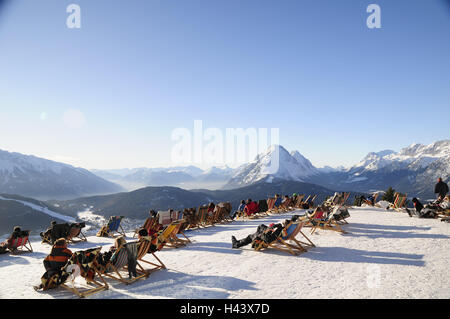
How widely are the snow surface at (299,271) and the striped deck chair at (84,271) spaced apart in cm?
21

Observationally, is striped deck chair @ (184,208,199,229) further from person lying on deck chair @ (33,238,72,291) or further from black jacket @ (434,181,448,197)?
black jacket @ (434,181,448,197)

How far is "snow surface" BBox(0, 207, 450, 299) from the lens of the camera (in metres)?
5.62

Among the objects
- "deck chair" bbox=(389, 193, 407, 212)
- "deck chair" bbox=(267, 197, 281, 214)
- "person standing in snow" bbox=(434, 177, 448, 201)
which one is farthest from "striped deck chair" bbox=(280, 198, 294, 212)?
"person standing in snow" bbox=(434, 177, 448, 201)

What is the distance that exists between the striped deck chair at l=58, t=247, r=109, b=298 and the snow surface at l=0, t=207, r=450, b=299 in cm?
21

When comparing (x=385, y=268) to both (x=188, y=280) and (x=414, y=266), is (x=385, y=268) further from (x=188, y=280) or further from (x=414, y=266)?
(x=188, y=280)

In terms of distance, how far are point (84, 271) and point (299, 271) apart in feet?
17.0

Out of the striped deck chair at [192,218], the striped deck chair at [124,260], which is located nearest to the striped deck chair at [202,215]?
the striped deck chair at [192,218]

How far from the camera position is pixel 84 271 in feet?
20.3

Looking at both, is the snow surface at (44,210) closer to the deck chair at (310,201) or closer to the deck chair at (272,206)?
the deck chair at (310,201)
